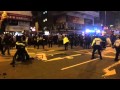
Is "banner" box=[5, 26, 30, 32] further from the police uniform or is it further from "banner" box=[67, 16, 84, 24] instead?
the police uniform

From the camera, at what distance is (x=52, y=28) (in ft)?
130

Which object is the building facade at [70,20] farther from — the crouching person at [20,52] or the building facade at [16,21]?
the crouching person at [20,52]

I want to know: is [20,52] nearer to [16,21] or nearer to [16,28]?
[16,28]

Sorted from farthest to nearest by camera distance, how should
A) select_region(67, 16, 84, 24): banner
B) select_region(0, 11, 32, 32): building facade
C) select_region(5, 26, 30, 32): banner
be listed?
select_region(67, 16, 84, 24): banner
select_region(5, 26, 30, 32): banner
select_region(0, 11, 32, 32): building facade

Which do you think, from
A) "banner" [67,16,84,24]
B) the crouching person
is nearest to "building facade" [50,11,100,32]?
"banner" [67,16,84,24]

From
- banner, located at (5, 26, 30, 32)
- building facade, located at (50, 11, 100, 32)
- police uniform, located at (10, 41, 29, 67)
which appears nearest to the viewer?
police uniform, located at (10, 41, 29, 67)

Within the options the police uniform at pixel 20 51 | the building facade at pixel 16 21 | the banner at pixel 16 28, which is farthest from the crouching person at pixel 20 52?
the banner at pixel 16 28

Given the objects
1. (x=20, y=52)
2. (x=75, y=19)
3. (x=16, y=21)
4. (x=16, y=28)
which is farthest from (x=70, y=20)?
(x=20, y=52)

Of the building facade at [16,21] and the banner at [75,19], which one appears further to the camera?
the banner at [75,19]

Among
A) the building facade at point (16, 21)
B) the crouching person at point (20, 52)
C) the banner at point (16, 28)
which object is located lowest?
the crouching person at point (20, 52)

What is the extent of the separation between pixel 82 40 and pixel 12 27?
981cm
